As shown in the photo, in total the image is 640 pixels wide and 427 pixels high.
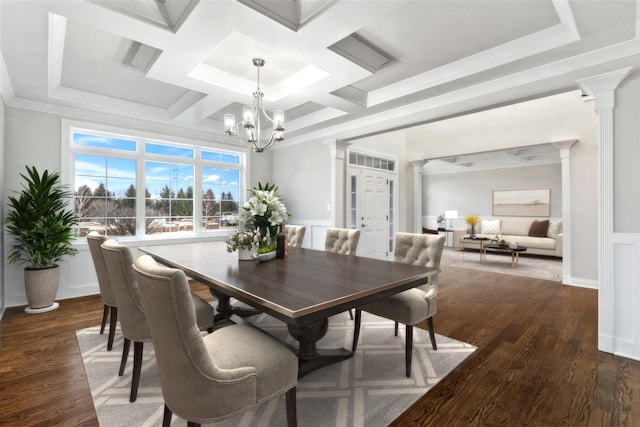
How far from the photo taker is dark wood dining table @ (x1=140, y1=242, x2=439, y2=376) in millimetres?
1376

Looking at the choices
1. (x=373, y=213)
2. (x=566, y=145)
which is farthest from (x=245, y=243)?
(x=566, y=145)

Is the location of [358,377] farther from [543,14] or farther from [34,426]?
[543,14]

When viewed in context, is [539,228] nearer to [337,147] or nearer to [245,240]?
[337,147]

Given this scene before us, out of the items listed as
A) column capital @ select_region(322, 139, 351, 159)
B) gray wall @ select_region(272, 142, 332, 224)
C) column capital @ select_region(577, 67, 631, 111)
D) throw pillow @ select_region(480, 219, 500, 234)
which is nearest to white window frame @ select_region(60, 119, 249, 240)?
gray wall @ select_region(272, 142, 332, 224)

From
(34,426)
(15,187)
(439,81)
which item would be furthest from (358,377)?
(15,187)

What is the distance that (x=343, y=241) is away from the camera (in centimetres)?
317

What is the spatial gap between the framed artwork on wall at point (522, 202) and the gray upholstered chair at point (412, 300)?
7.44 m

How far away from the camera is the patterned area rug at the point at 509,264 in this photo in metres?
5.48

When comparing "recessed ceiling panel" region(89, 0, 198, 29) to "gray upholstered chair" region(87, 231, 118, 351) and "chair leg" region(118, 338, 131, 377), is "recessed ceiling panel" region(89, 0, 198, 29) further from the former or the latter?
"chair leg" region(118, 338, 131, 377)

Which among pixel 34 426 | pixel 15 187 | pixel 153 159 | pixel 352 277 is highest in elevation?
pixel 153 159

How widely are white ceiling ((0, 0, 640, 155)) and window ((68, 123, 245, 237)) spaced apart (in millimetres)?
642

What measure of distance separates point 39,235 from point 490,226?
9681 mm

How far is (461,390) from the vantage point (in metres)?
1.94

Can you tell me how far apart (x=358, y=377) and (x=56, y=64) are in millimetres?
3881
